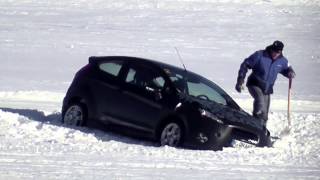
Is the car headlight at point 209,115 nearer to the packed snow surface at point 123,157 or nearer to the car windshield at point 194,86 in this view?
the packed snow surface at point 123,157

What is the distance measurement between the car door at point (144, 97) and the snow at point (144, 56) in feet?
1.21

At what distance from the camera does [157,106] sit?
12492 millimetres

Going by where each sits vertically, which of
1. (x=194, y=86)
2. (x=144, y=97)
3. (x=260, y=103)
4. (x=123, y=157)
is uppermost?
(x=194, y=86)

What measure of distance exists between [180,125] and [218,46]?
19.3 metres

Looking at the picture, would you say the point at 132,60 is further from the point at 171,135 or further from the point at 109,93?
the point at 171,135

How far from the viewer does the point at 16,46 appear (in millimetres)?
29047

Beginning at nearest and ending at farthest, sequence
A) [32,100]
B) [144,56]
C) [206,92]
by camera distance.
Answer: [206,92]
[32,100]
[144,56]

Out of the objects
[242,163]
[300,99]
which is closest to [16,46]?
[300,99]

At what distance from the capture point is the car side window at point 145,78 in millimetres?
12836

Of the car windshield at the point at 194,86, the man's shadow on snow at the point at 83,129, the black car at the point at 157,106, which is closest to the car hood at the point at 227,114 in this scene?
the black car at the point at 157,106

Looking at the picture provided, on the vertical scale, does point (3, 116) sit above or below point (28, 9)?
below

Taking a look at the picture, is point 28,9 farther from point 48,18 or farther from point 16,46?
point 16,46

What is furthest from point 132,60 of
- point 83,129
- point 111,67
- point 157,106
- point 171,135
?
point 171,135

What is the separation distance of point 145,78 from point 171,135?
1.30m
